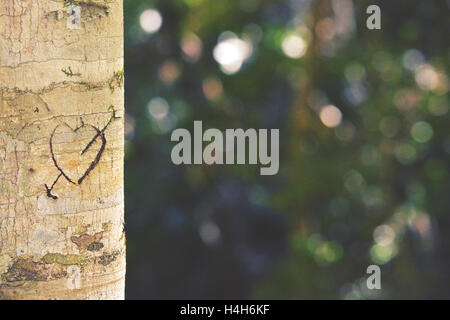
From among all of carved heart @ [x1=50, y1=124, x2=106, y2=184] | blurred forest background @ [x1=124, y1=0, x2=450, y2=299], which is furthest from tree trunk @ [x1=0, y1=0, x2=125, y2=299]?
blurred forest background @ [x1=124, y1=0, x2=450, y2=299]

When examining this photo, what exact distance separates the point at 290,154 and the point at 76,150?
388 centimetres

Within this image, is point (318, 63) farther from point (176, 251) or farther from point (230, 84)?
point (176, 251)

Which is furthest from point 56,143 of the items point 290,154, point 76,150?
point 290,154

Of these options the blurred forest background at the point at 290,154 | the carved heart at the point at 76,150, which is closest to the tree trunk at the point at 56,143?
the carved heart at the point at 76,150

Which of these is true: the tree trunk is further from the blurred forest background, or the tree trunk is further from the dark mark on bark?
the blurred forest background

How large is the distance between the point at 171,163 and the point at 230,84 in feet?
2.57

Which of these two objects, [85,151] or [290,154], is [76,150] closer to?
[85,151]

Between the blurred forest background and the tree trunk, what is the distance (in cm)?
372

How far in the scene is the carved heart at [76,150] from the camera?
1.19 metres

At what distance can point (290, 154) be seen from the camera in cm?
501

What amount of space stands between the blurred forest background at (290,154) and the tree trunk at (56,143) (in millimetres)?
3717
